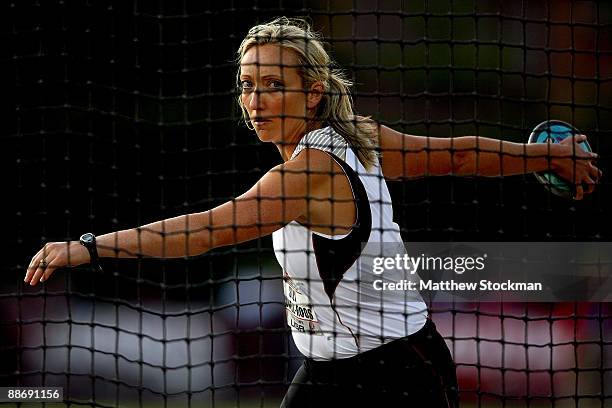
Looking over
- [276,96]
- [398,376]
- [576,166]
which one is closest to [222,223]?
[276,96]

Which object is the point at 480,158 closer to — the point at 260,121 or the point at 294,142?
the point at 294,142

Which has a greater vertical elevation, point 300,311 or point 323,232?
point 323,232

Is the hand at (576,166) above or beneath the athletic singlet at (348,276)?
above

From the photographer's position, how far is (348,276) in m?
3.60

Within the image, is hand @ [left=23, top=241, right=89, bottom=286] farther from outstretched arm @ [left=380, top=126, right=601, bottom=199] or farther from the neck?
outstretched arm @ [left=380, top=126, right=601, bottom=199]

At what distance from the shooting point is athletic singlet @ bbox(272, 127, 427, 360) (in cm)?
356

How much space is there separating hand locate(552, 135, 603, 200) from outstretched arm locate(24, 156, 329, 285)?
41.0 inches

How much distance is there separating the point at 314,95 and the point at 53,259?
111cm

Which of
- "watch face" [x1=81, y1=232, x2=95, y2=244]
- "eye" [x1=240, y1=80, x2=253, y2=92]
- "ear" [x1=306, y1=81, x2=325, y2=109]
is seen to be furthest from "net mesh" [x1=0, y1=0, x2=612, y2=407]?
"watch face" [x1=81, y1=232, x2=95, y2=244]

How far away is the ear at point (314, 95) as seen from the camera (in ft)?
12.5

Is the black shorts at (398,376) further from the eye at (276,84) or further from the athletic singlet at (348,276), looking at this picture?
the eye at (276,84)

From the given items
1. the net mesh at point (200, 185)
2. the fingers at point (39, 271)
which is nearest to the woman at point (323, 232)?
the fingers at point (39, 271)

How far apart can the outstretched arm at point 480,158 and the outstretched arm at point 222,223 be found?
0.57 m

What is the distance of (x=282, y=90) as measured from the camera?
3.76m
